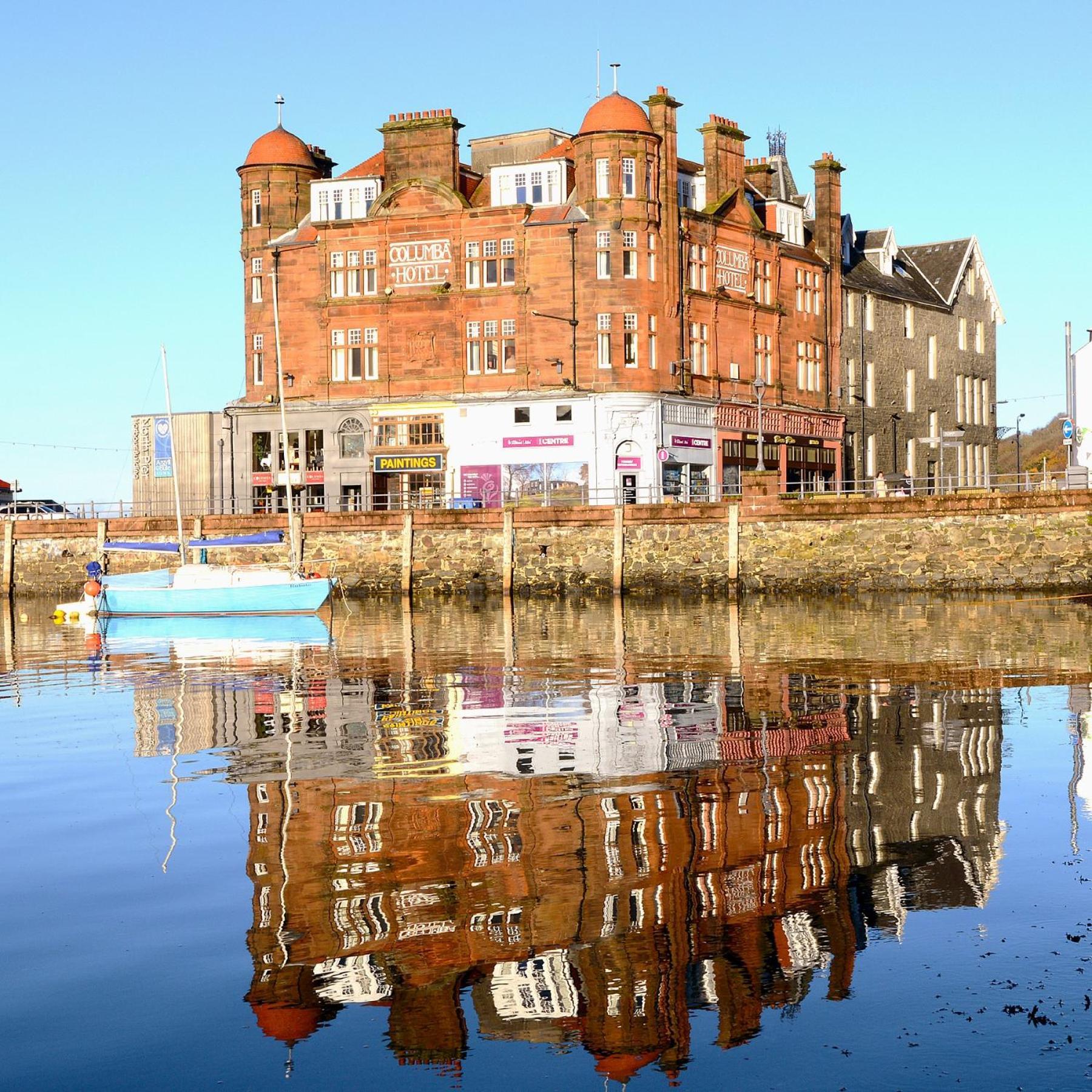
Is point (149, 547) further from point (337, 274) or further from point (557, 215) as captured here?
point (557, 215)

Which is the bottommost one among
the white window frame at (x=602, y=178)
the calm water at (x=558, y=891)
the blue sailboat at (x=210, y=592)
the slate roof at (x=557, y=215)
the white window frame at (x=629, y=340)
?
the calm water at (x=558, y=891)

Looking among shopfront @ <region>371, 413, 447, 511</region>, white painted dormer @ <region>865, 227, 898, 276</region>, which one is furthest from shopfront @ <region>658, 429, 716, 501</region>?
white painted dormer @ <region>865, 227, 898, 276</region>

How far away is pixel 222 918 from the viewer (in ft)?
37.9

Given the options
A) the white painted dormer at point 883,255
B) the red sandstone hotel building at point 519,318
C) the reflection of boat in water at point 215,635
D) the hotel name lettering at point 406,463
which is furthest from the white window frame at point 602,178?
the white painted dormer at point 883,255

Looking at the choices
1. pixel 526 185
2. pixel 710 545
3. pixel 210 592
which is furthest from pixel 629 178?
pixel 210 592

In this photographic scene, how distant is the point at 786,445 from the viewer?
245ft

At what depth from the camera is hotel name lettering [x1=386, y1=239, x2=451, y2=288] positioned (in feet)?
227

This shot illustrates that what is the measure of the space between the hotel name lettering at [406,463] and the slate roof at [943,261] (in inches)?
1496

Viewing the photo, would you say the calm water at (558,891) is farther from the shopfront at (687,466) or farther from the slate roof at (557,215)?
the slate roof at (557,215)

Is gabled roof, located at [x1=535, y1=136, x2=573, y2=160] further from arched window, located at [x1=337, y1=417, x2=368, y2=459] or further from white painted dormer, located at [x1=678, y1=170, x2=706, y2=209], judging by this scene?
arched window, located at [x1=337, y1=417, x2=368, y2=459]

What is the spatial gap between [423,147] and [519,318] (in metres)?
10.0

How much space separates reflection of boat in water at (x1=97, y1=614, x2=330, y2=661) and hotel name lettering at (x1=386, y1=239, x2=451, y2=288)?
2216cm

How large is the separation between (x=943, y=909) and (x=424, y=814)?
5.77 m

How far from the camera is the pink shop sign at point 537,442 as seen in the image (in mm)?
66750
